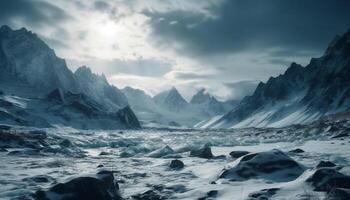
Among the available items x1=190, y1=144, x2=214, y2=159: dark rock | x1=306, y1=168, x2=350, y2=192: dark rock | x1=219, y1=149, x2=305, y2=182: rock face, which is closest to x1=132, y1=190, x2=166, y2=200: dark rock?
x1=219, y1=149, x2=305, y2=182: rock face

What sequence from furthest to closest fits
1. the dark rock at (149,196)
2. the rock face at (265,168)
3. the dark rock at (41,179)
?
the dark rock at (41,179) < the rock face at (265,168) < the dark rock at (149,196)

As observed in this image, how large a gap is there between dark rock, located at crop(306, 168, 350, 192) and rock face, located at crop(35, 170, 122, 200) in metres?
8.88

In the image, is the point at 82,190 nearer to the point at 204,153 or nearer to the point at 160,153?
the point at 204,153

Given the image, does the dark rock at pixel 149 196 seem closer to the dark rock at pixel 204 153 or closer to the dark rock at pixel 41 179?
the dark rock at pixel 41 179

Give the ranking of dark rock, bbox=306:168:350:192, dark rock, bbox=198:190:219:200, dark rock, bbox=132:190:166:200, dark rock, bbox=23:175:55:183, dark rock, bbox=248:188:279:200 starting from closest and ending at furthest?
dark rock, bbox=248:188:279:200, dark rock, bbox=306:168:350:192, dark rock, bbox=198:190:219:200, dark rock, bbox=132:190:166:200, dark rock, bbox=23:175:55:183

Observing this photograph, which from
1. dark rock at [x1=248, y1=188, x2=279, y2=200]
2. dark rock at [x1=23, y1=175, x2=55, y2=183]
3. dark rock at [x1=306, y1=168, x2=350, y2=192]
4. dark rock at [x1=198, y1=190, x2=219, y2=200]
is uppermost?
dark rock at [x1=306, y1=168, x2=350, y2=192]

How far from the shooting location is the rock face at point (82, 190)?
16328 millimetres

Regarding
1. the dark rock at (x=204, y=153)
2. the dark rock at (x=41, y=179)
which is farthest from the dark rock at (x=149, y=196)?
the dark rock at (x=204, y=153)

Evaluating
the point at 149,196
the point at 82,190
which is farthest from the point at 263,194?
the point at 82,190

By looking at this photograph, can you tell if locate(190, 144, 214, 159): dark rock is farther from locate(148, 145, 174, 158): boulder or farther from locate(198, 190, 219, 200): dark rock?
locate(198, 190, 219, 200): dark rock

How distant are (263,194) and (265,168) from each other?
4.81m

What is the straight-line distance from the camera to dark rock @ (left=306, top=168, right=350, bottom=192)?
15.7m

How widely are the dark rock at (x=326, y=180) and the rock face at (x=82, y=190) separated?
8882 millimetres

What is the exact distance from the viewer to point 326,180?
1588cm
